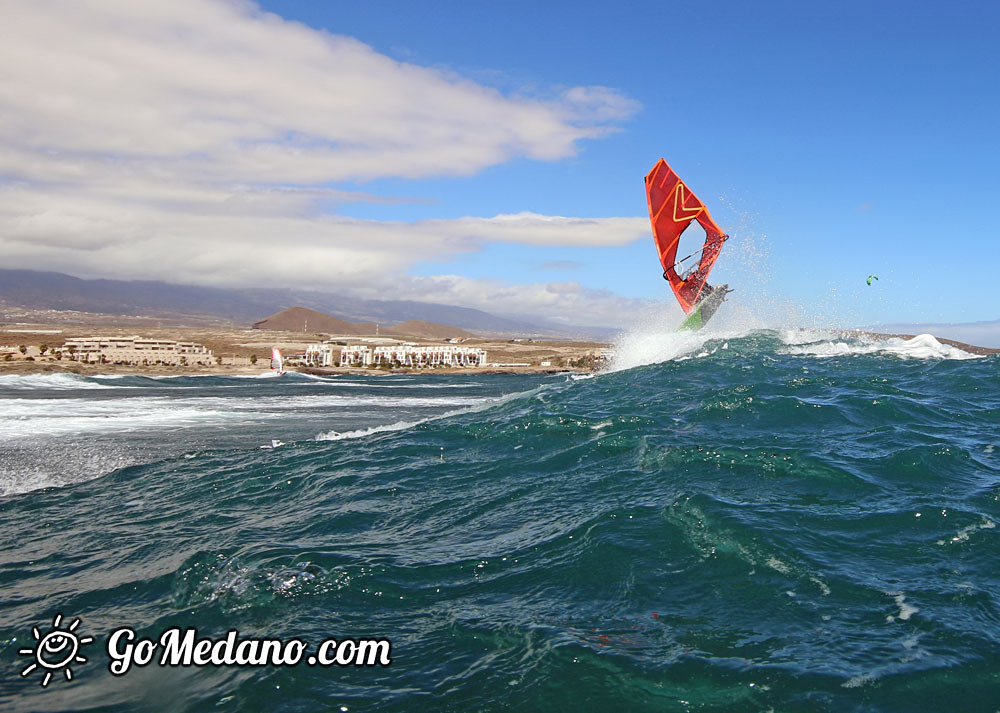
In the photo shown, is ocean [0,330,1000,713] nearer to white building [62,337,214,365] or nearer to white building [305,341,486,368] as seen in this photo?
white building [62,337,214,365]

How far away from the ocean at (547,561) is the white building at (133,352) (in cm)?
5413

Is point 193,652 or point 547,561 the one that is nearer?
point 193,652

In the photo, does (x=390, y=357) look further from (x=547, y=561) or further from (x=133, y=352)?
(x=547, y=561)

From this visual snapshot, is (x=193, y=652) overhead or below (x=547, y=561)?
below

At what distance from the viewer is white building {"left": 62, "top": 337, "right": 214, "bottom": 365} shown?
6594cm

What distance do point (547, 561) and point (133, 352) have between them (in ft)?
234

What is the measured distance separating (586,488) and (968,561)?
5.03 metres

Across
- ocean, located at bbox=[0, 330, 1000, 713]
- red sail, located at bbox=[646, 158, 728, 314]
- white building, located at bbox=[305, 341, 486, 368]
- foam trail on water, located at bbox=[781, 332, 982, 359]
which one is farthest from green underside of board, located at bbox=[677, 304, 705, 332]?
white building, located at bbox=[305, 341, 486, 368]

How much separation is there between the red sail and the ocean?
25.6 meters

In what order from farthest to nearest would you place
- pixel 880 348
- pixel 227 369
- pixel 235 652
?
pixel 227 369 < pixel 880 348 < pixel 235 652

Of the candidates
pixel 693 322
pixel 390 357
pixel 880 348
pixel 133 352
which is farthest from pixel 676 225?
pixel 133 352

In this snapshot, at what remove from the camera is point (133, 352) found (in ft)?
226

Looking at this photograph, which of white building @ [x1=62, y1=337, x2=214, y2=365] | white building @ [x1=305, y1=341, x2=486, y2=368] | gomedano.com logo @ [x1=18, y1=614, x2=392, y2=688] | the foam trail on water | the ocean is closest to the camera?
the ocean

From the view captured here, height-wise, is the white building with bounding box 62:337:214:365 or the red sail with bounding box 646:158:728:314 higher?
the red sail with bounding box 646:158:728:314
